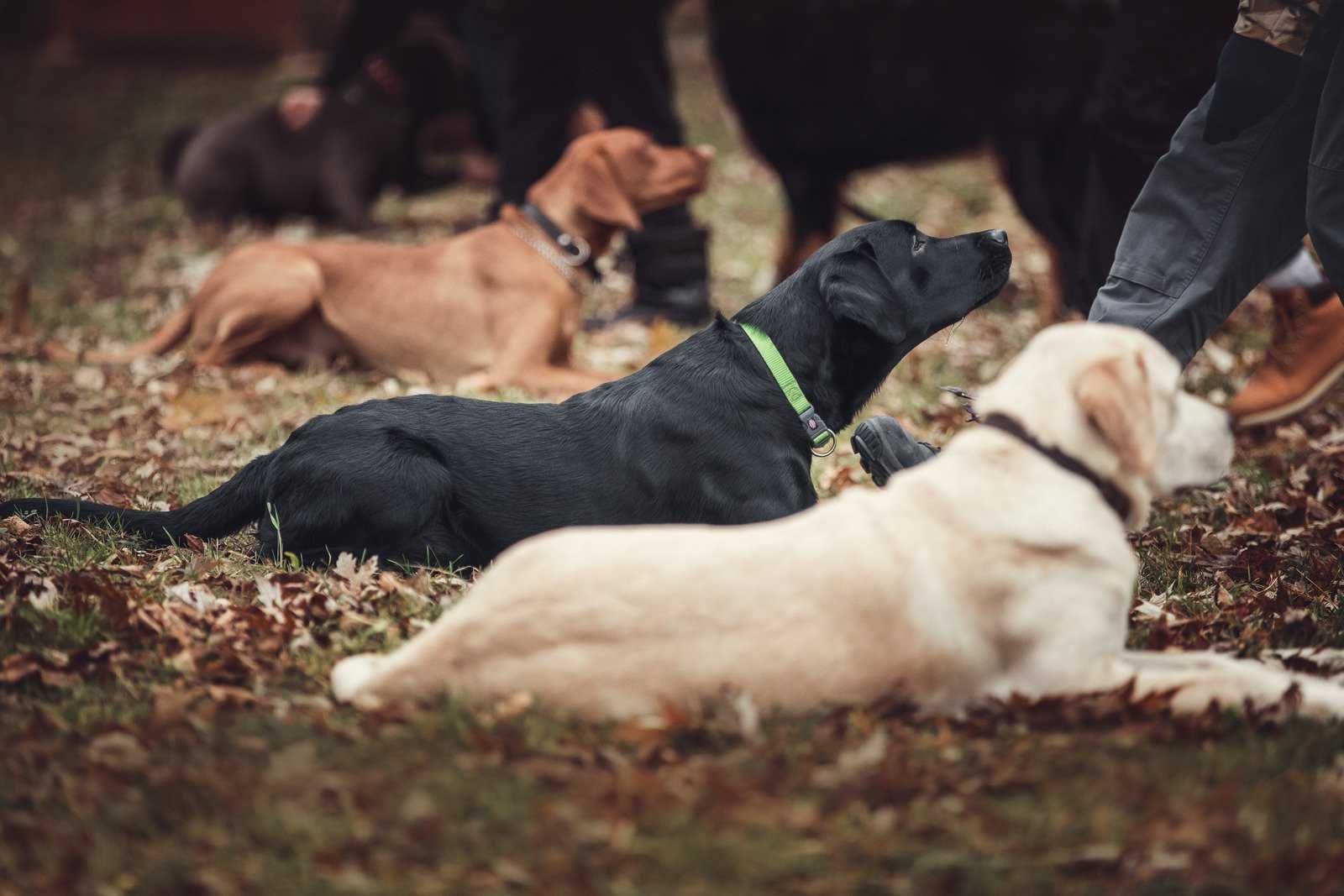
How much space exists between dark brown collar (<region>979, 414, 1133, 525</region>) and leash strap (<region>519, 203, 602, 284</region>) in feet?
12.4

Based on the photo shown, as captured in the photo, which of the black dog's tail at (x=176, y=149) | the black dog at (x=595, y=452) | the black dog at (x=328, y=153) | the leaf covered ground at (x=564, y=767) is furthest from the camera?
the black dog's tail at (x=176, y=149)

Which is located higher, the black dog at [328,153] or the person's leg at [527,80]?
the person's leg at [527,80]

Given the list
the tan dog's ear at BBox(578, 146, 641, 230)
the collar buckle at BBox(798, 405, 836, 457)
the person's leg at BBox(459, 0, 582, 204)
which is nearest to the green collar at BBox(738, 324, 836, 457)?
the collar buckle at BBox(798, 405, 836, 457)

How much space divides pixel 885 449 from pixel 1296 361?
235 centimetres

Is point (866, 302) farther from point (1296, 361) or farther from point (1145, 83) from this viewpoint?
point (1296, 361)

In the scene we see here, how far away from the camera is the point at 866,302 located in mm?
3502

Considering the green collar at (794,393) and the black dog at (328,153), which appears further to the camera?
the black dog at (328,153)

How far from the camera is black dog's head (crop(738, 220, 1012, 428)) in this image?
11.6ft

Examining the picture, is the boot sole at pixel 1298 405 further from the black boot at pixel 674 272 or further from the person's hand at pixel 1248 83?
the black boot at pixel 674 272

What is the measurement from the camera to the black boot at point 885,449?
11.8 feet

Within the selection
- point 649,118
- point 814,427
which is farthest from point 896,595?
point 649,118

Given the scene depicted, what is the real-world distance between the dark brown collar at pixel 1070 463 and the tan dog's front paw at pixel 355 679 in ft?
4.45

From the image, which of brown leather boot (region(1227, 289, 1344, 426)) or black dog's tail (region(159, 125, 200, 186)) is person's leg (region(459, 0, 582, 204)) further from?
black dog's tail (region(159, 125, 200, 186))

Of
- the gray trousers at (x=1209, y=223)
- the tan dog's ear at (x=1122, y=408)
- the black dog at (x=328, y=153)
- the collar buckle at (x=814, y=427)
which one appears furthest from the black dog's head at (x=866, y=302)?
the black dog at (x=328, y=153)
